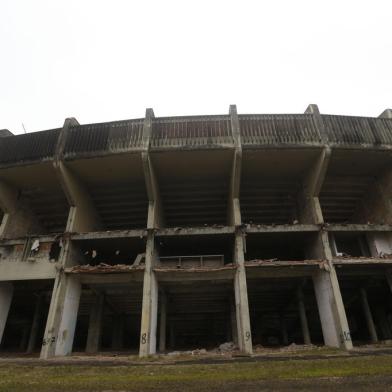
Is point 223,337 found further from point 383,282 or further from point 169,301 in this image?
point 383,282

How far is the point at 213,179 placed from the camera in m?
17.7

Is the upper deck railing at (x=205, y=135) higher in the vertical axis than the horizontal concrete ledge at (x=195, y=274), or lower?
higher

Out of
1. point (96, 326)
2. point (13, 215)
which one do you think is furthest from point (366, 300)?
point (13, 215)

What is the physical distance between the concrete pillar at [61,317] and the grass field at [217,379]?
638cm

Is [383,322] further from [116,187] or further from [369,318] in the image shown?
[116,187]

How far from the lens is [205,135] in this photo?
642 inches

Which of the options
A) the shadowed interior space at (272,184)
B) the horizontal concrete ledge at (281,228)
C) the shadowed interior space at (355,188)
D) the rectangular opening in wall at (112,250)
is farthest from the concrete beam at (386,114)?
the rectangular opening in wall at (112,250)

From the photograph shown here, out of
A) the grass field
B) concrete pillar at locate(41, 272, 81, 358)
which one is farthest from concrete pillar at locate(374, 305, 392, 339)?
concrete pillar at locate(41, 272, 81, 358)

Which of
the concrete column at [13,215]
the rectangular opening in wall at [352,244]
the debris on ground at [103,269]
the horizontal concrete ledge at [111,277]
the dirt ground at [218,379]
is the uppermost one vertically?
the concrete column at [13,215]

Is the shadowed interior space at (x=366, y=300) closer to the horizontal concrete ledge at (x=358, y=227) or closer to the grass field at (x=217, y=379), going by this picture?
the horizontal concrete ledge at (x=358, y=227)

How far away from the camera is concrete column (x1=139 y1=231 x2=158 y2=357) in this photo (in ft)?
42.9

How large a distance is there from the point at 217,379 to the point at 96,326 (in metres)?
13.5

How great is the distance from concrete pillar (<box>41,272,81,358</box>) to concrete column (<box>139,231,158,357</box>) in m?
4.13

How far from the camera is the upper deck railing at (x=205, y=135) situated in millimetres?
16047
